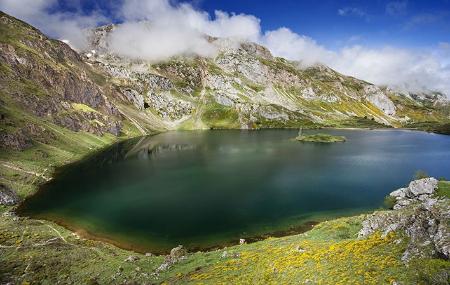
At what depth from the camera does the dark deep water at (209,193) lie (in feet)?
234

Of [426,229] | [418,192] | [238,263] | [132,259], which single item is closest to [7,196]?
[132,259]

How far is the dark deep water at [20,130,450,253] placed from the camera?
234ft

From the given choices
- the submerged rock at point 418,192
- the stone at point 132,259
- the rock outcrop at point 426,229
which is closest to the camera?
the rock outcrop at point 426,229

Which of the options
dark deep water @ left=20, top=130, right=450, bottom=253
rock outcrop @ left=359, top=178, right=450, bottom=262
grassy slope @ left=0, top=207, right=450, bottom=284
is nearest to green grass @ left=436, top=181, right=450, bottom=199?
dark deep water @ left=20, top=130, right=450, bottom=253

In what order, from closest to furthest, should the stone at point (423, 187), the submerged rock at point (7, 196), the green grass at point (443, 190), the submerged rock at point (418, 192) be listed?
the green grass at point (443, 190)
the submerged rock at point (418, 192)
the stone at point (423, 187)
the submerged rock at point (7, 196)

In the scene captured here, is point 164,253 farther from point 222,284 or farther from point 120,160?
point 120,160

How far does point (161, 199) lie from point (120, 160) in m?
73.2

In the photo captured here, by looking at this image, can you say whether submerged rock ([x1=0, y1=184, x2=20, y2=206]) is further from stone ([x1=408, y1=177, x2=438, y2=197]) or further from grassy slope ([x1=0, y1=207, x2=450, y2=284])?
stone ([x1=408, y1=177, x2=438, y2=197])

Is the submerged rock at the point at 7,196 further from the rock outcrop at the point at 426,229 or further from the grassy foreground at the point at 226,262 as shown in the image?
the rock outcrop at the point at 426,229

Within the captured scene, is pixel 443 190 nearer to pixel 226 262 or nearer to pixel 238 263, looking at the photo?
pixel 238 263

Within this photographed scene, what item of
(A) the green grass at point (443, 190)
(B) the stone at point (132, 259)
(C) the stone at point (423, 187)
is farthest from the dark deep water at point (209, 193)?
(A) the green grass at point (443, 190)

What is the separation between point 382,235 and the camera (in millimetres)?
36500

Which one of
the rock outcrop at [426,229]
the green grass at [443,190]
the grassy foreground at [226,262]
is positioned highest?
the rock outcrop at [426,229]

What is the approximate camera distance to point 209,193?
9650 centimetres
